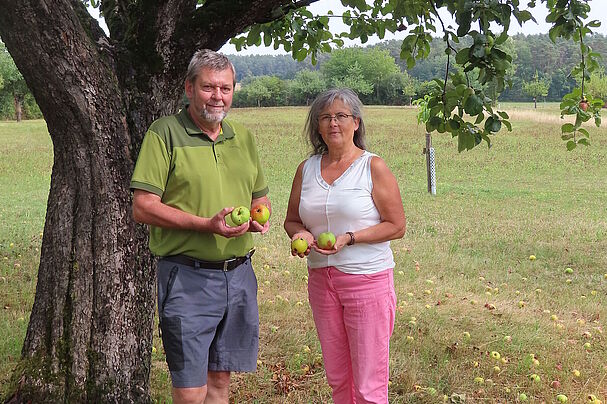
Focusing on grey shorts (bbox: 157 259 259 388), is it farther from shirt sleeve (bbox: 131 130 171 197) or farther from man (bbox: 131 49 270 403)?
shirt sleeve (bbox: 131 130 171 197)

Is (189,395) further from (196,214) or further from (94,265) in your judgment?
(94,265)

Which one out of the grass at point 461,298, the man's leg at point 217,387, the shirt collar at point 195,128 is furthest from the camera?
the grass at point 461,298

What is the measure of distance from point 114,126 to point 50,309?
43.3 inches

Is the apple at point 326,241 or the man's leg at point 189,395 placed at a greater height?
the apple at point 326,241

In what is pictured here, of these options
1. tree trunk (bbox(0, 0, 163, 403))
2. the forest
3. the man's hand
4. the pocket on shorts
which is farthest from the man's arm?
the forest

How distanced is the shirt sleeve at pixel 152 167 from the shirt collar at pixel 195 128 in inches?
5.6

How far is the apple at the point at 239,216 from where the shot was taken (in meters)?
2.50

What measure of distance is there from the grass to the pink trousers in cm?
104

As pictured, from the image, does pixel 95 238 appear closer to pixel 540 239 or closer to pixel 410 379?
pixel 410 379

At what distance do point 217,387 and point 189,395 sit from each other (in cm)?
22

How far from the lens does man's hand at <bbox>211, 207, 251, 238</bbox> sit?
8.09 ft

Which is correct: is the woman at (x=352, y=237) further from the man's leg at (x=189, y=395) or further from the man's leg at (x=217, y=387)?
the man's leg at (x=189, y=395)

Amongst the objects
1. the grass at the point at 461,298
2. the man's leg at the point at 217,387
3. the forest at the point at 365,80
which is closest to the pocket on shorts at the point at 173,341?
the man's leg at the point at 217,387

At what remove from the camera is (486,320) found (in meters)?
5.45
